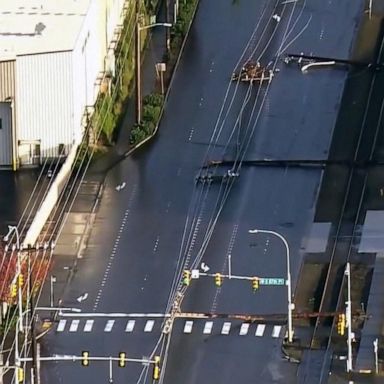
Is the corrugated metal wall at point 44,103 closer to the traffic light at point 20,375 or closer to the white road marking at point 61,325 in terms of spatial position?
the white road marking at point 61,325

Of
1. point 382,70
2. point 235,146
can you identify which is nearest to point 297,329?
point 235,146

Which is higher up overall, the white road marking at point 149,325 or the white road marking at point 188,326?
the white road marking at point 188,326

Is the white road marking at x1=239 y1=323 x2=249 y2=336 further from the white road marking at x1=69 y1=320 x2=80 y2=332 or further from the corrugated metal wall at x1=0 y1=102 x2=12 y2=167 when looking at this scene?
the corrugated metal wall at x1=0 y1=102 x2=12 y2=167

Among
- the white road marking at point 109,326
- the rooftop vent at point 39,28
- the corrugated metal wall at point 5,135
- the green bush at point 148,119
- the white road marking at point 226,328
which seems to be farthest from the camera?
the green bush at point 148,119

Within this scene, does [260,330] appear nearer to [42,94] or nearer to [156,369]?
[156,369]

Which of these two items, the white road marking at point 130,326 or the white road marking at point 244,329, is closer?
the white road marking at point 244,329

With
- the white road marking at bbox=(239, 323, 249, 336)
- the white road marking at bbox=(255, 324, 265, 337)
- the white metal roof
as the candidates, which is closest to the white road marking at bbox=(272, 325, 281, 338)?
the white road marking at bbox=(255, 324, 265, 337)

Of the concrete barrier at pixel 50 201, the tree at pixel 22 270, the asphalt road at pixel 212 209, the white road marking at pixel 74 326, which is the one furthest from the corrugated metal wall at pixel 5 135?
the white road marking at pixel 74 326

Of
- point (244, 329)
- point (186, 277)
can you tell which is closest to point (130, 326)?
point (186, 277)
